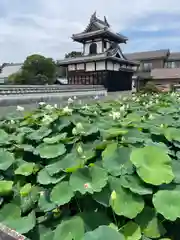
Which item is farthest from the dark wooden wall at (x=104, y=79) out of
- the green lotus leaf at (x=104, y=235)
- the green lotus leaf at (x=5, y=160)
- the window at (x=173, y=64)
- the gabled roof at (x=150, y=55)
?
the window at (x=173, y=64)

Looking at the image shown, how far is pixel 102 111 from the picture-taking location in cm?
244

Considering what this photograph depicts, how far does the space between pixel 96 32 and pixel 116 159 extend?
62.8 ft

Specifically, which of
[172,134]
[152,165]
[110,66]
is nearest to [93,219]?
[152,165]

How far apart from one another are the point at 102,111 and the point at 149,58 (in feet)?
116

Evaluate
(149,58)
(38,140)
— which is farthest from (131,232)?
(149,58)

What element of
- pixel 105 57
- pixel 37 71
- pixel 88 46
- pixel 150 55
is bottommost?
pixel 37 71

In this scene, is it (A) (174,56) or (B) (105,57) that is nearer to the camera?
(B) (105,57)

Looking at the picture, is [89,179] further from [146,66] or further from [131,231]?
[146,66]

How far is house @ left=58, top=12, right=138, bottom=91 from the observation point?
17797 millimetres

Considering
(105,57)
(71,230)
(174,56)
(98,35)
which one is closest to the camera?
(71,230)

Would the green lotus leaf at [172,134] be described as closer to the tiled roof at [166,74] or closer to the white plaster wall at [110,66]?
the white plaster wall at [110,66]

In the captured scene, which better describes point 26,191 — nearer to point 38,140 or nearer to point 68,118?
point 38,140

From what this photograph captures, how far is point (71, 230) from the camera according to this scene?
29.6 inches

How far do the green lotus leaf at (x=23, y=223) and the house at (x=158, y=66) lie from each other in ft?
93.3
